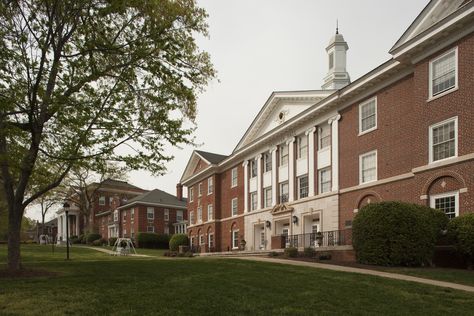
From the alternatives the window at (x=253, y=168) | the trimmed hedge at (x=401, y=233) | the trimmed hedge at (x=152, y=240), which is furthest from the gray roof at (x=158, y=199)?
the trimmed hedge at (x=401, y=233)

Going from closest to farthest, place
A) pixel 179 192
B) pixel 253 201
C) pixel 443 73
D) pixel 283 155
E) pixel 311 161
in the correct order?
pixel 443 73 → pixel 311 161 → pixel 283 155 → pixel 253 201 → pixel 179 192

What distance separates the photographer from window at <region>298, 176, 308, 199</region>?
31078 millimetres

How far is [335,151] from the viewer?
27641 mm

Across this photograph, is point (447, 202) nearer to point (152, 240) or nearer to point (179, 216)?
point (152, 240)

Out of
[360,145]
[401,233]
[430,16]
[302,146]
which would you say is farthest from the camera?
[302,146]

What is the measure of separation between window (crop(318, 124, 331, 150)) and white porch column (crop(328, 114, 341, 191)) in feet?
2.65

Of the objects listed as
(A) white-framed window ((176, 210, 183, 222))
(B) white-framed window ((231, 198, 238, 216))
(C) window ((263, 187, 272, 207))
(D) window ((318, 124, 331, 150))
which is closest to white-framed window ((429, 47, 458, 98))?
(D) window ((318, 124, 331, 150))

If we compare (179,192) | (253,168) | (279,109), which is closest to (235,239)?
(253,168)

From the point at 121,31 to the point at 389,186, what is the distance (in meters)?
15.2

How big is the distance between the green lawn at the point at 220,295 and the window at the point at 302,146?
696 inches

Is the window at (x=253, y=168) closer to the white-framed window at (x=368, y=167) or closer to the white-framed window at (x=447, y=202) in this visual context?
the white-framed window at (x=368, y=167)

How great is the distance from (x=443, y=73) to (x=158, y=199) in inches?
2065

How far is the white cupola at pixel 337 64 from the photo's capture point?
36.0 m

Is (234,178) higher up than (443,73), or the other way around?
(443,73)
